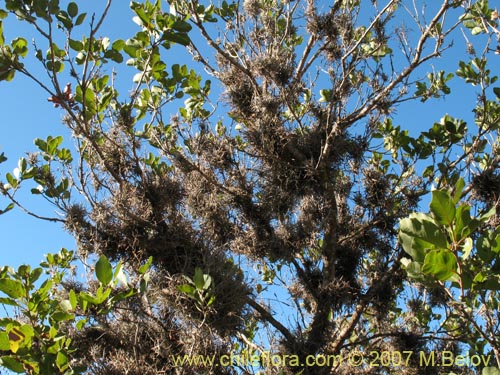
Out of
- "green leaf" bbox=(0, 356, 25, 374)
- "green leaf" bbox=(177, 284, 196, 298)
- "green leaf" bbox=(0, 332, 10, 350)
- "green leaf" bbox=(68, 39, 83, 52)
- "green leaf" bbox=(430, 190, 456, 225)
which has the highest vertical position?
"green leaf" bbox=(68, 39, 83, 52)

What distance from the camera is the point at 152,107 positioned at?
3.51 meters

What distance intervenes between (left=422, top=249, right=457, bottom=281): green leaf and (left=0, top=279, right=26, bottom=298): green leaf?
170cm

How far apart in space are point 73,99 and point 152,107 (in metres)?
0.64

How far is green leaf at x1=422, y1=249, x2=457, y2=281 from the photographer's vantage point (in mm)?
1482

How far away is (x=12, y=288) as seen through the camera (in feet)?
7.29

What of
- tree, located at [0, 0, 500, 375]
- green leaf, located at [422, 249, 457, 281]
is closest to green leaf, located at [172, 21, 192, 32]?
tree, located at [0, 0, 500, 375]

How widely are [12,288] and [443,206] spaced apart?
5.91 ft

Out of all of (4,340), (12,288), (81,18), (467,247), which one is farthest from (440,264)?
(81,18)

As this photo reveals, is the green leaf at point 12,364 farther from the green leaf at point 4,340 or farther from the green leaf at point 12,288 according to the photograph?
the green leaf at point 12,288

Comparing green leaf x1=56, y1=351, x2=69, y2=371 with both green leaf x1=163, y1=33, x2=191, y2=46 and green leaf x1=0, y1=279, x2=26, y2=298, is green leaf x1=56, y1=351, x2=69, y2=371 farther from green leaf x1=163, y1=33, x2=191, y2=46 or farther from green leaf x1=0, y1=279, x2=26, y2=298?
green leaf x1=163, y1=33, x2=191, y2=46

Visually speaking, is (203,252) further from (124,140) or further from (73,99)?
(73,99)

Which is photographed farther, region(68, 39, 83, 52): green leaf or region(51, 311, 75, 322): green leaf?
region(68, 39, 83, 52): green leaf

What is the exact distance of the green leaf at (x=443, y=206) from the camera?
1512mm

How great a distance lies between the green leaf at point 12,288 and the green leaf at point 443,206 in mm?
1746
